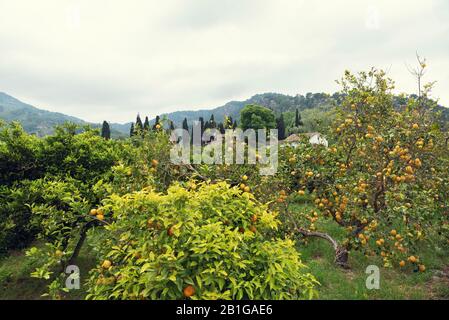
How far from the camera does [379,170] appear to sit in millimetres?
6289

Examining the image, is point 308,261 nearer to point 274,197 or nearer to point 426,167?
point 274,197

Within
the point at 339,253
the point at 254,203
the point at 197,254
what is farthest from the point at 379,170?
the point at 197,254

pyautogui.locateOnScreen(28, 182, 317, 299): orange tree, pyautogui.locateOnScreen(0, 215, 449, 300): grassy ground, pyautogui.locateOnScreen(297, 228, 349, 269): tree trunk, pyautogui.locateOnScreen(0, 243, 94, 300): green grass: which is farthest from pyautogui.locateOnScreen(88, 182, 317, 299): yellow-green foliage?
pyautogui.locateOnScreen(0, 243, 94, 300): green grass

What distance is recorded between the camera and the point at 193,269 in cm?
298

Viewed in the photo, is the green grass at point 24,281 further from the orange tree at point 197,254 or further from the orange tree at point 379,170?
the orange tree at point 379,170

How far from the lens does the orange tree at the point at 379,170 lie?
5.80 metres

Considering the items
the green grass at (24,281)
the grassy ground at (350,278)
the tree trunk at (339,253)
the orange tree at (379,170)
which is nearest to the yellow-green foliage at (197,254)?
the orange tree at (379,170)

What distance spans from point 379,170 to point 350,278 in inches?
89.7

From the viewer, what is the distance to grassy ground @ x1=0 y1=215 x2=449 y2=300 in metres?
6.07

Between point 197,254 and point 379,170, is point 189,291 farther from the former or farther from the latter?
point 379,170

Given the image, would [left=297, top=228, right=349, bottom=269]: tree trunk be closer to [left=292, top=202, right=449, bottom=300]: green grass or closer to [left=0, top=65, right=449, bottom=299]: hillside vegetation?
[left=0, top=65, right=449, bottom=299]: hillside vegetation
